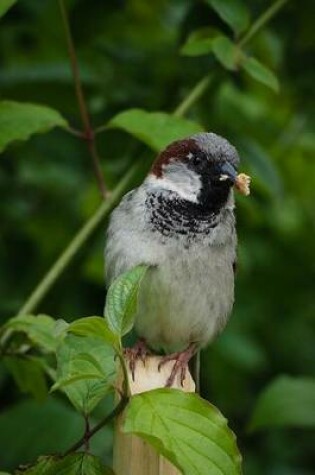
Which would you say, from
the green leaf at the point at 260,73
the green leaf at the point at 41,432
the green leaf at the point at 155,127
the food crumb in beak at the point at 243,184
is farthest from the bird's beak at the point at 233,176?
the green leaf at the point at 41,432

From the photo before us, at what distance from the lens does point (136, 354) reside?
2.23 metres

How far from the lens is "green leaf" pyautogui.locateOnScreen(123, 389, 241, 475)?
150 centimetres

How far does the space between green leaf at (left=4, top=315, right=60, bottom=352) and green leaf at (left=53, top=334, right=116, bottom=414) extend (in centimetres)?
44

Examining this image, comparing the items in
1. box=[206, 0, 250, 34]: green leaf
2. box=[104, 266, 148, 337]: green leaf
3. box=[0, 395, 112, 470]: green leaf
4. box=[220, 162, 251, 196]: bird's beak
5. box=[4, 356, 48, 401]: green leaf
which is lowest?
box=[0, 395, 112, 470]: green leaf

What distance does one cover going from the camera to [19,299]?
11.4ft

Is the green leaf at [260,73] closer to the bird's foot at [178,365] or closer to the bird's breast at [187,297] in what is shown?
the bird's breast at [187,297]

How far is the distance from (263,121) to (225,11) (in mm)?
964

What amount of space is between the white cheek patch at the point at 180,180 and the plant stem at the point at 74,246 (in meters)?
0.21

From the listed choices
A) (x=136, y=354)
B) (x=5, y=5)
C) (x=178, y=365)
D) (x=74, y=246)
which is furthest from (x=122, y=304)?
(x=74, y=246)

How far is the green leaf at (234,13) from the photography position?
110 inches

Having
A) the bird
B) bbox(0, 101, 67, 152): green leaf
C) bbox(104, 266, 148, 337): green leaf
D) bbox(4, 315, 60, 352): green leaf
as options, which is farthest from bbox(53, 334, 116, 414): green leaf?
bbox(0, 101, 67, 152): green leaf

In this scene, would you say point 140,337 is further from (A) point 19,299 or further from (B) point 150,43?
(B) point 150,43

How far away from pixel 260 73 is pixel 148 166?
40 centimetres

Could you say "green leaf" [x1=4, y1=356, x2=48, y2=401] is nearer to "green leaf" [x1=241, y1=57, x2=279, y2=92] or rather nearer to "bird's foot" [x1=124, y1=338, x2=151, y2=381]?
"bird's foot" [x1=124, y1=338, x2=151, y2=381]
